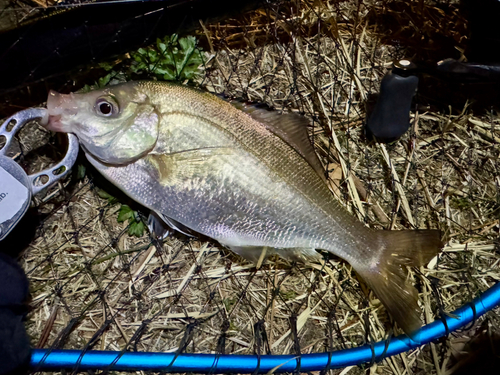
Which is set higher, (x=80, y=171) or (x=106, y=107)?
(x=106, y=107)

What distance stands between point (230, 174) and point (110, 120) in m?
0.70

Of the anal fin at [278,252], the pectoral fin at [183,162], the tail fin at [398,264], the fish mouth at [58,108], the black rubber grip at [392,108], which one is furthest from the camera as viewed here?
the black rubber grip at [392,108]

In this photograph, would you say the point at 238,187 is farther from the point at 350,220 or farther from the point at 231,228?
the point at 350,220

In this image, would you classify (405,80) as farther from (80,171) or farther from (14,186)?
(14,186)

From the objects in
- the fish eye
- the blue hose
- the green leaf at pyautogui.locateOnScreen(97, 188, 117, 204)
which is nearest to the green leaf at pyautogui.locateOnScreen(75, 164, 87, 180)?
the green leaf at pyautogui.locateOnScreen(97, 188, 117, 204)

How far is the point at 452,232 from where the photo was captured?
9.71 feet

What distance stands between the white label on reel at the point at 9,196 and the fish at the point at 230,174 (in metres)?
0.36

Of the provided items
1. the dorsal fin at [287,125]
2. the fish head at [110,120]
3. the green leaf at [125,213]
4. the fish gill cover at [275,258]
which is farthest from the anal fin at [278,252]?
the fish head at [110,120]

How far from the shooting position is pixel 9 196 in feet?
7.50

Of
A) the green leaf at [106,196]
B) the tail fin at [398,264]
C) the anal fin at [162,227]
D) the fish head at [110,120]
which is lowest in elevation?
the tail fin at [398,264]

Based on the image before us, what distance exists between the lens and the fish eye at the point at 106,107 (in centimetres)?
227

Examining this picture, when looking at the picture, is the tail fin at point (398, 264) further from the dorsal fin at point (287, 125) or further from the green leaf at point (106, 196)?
the green leaf at point (106, 196)

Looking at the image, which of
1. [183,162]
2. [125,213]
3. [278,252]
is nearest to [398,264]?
[278,252]

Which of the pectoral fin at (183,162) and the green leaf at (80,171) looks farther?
the green leaf at (80,171)
